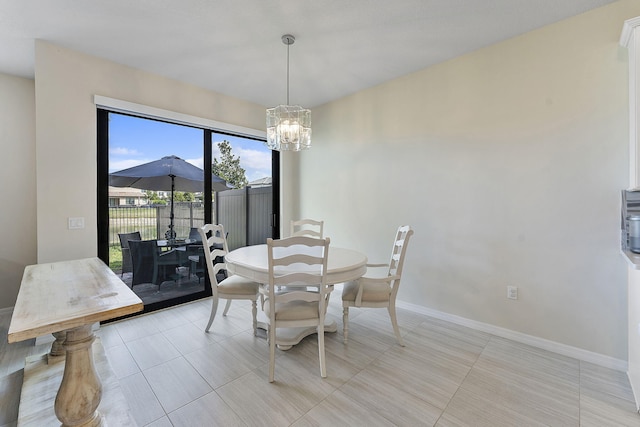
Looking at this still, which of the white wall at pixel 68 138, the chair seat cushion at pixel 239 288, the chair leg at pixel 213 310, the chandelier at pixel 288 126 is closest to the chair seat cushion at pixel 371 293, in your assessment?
the chair seat cushion at pixel 239 288

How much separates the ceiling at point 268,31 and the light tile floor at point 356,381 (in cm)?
273

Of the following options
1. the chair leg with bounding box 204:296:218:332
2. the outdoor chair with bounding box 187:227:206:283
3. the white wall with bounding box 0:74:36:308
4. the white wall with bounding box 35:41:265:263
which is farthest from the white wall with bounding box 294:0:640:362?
the white wall with bounding box 0:74:36:308

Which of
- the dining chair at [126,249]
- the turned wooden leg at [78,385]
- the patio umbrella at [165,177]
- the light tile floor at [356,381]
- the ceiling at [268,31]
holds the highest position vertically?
the ceiling at [268,31]

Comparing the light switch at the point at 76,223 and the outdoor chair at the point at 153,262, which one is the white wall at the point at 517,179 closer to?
the outdoor chair at the point at 153,262

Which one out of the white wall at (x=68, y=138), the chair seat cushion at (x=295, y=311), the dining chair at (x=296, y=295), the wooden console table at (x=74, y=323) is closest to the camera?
the wooden console table at (x=74, y=323)

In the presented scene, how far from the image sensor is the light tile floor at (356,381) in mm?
1571

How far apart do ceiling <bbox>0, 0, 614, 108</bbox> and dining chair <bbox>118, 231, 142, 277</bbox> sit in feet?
6.06

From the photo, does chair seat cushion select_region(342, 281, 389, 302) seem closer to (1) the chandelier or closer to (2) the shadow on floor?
(1) the chandelier

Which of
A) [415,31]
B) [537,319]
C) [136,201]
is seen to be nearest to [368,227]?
[537,319]

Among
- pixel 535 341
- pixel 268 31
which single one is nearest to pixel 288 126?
pixel 268 31

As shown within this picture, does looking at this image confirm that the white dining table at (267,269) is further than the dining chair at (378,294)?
No

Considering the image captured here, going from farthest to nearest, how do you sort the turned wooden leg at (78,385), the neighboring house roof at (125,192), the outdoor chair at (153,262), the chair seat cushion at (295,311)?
1. the outdoor chair at (153,262)
2. the neighboring house roof at (125,192)
3. the chair seat cushion at (295,311)
4. the turned wooden leg at (78,385)

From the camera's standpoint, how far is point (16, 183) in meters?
3.12

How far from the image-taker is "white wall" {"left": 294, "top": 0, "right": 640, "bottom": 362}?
6.70ft
